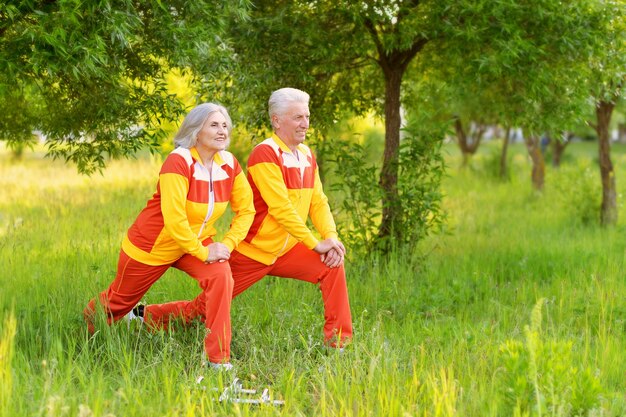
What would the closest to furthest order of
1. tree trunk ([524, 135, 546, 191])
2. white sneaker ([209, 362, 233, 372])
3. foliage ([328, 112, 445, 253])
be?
1. white sneaker ([209, 362, 233, 372])
2. foliage ([328, 112, 445, 253])
3. tree trunk ([524, 135, 546, 191])

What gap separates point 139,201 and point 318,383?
10.0 m

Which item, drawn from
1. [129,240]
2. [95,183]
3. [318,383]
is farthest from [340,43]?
[95,183]

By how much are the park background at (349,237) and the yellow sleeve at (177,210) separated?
0.70m

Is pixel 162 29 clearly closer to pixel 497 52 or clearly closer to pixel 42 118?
pixel 42 118

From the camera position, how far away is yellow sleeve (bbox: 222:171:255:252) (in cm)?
532

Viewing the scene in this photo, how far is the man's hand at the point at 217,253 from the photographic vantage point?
509 cm

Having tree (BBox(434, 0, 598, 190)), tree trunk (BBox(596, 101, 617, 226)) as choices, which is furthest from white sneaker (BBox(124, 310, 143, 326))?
tree trunk (BBox(596, 101, 617, 226))

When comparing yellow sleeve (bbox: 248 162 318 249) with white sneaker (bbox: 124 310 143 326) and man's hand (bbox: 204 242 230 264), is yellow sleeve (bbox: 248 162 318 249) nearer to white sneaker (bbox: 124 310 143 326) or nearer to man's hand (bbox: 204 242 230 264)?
man's hand (bbox: 204 242 230 264)

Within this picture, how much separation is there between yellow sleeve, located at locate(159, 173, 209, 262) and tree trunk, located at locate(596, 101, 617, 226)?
8638 millimetres

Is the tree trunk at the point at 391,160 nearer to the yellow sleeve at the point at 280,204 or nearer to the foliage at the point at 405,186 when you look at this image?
the foliage at the point at 405,186

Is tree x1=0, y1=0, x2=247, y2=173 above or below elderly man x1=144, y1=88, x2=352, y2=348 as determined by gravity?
above

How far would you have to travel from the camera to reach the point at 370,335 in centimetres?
583

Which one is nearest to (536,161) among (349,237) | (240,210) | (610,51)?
(610,51)

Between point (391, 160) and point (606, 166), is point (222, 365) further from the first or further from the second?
point (606, 166)
